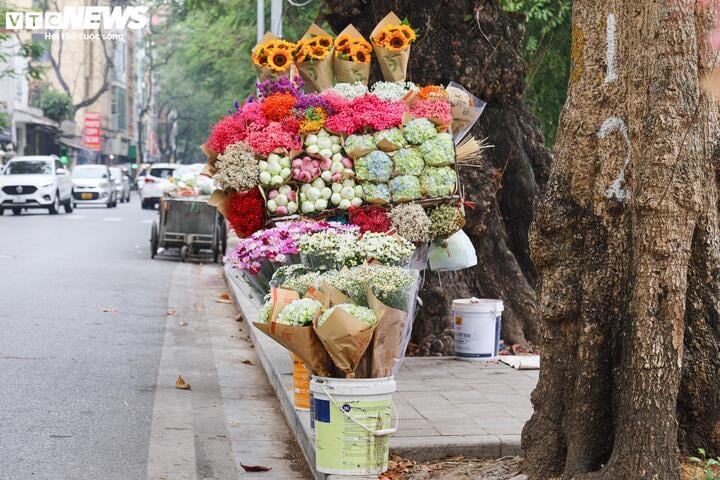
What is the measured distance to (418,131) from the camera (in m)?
8.88

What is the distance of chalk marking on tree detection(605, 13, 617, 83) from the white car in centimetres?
3531

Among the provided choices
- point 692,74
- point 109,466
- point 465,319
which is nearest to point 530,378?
point 465,319

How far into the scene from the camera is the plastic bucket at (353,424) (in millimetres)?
6043

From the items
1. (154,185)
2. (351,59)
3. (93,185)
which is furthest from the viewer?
(93,185)

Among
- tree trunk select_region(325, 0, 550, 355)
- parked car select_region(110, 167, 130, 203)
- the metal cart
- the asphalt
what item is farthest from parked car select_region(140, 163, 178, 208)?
tree trunk select_region(325, 0, 550, 355)

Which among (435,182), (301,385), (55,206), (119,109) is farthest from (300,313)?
(119,109)

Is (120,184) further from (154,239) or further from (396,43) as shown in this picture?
(396,43)

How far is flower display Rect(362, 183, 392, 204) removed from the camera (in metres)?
8.88

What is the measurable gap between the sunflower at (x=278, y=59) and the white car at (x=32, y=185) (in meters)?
30.7

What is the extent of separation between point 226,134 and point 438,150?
5.54 feet

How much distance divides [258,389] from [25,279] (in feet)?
27.6

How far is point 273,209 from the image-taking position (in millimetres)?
8938

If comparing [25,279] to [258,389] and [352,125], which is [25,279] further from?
[352,125]

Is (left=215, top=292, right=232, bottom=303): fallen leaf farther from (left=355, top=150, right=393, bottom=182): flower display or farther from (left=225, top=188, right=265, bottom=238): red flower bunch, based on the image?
(left=355, top=150, right=393, bottom=182): flower display
